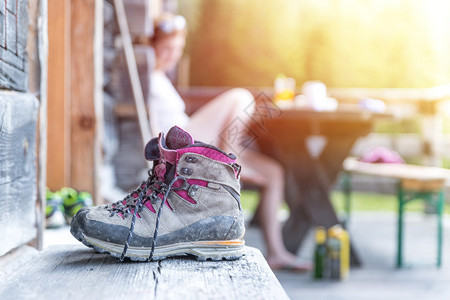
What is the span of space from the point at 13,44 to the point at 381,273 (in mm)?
2484

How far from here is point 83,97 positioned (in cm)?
213

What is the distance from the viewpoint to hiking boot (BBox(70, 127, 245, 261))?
0.94 meters

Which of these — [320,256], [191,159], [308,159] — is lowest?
[320,256]

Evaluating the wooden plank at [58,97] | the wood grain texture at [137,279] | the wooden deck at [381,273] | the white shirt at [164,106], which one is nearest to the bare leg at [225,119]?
the white shirt at [164,106]

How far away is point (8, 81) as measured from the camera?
105 cm

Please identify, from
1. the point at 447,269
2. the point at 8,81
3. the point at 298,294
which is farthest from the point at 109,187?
the point at 8,81

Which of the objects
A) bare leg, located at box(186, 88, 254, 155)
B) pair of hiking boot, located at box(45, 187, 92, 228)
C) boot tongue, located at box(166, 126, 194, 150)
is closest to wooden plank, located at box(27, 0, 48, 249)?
boot tongue, located at box(166, 126, 194, 150)

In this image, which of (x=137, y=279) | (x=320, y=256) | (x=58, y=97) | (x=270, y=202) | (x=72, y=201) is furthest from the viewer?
(x=270, y=202)

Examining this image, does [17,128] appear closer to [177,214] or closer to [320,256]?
[177,214]

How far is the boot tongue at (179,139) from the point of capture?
100 cm

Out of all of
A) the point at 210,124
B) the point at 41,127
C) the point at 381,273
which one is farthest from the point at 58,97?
the point at 381,273

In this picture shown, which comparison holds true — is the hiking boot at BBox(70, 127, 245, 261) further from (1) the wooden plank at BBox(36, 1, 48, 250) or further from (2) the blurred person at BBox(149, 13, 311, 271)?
(2) the blurred person at BBox(149, 13, 311, 271)

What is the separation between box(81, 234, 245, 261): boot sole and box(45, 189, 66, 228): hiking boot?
2.97 ft

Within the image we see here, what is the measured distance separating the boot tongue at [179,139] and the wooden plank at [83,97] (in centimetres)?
119
